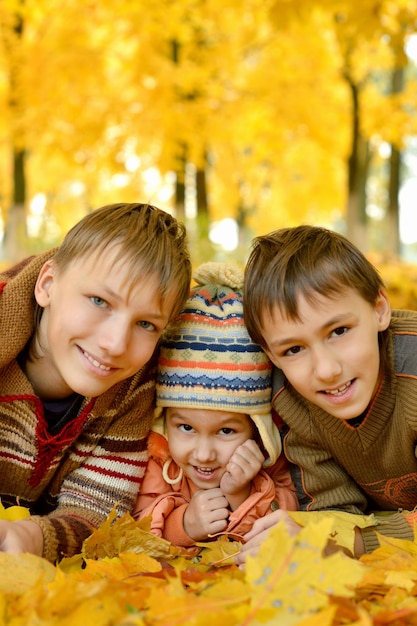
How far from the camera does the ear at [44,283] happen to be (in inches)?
77.0

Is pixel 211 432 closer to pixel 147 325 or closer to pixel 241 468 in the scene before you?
pixel 241 468

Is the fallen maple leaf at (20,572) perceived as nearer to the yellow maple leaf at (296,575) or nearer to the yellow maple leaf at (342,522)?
the yellow maple leaf at (296,575)

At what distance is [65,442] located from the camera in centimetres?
199

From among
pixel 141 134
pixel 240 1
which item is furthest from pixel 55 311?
pixel 141 134

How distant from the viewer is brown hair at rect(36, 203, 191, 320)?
6.11 ft

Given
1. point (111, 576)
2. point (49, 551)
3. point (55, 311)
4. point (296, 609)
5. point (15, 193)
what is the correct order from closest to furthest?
point (296, 609), point (111, 576), point (49, 551), point (55, 311), point (15, 193)

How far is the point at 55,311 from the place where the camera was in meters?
1.89

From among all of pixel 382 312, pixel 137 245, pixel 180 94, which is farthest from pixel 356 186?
pixel 137 245

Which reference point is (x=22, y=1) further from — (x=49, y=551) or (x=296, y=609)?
(x=296, y=609)

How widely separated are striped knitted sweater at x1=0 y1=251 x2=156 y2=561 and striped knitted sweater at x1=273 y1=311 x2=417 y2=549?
1.53 ft

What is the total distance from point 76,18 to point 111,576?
30.8ft

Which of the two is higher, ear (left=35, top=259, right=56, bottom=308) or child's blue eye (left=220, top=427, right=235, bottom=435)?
ear (left=35, top=259, right=56, bottom=308)

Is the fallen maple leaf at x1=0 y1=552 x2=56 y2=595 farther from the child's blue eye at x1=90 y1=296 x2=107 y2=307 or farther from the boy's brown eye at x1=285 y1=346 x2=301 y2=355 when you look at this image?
the boy's brown eye at x1=285 y1=346 x2=301 y2=355

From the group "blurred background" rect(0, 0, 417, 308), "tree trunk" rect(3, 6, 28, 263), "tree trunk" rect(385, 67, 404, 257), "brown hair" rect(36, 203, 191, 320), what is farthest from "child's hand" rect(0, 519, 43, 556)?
"tree trunk" rect(385, 67, 404, 257)
